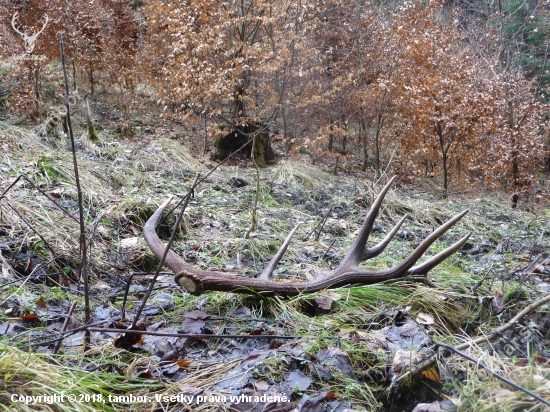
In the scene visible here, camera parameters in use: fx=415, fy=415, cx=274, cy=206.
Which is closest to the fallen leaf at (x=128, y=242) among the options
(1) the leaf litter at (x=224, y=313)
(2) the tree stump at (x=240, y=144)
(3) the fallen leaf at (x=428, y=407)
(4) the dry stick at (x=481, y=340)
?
(1) the leaf litter at (x=224, y=313)

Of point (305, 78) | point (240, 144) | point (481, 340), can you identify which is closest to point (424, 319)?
point (481, 340)

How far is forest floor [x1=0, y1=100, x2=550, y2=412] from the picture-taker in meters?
1.41

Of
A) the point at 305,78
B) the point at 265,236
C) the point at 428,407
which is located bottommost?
the point at 265,236

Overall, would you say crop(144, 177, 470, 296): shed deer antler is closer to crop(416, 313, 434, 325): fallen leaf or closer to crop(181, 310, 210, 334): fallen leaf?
crop(181, 310, 210, 334): fallen leaf

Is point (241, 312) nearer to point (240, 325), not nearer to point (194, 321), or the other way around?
point (240, 325)

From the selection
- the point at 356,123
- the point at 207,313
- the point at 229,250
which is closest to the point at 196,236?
the point at 229,250

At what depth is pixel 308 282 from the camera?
228cm

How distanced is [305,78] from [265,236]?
7572 mm

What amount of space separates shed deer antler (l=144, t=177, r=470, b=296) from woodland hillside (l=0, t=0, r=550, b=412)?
0.04ft

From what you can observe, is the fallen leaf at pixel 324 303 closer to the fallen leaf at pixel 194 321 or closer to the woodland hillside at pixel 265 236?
the woodland hillside at pixel 265 236

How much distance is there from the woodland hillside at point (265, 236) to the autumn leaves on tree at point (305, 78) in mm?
71

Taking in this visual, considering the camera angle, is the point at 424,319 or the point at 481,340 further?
the point at 424,319

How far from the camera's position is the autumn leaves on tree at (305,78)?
8602 mm

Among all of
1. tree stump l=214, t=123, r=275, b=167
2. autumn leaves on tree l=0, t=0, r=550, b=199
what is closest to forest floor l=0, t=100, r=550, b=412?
autumn leaves on tree l=0, t=0, r=550, b=199
